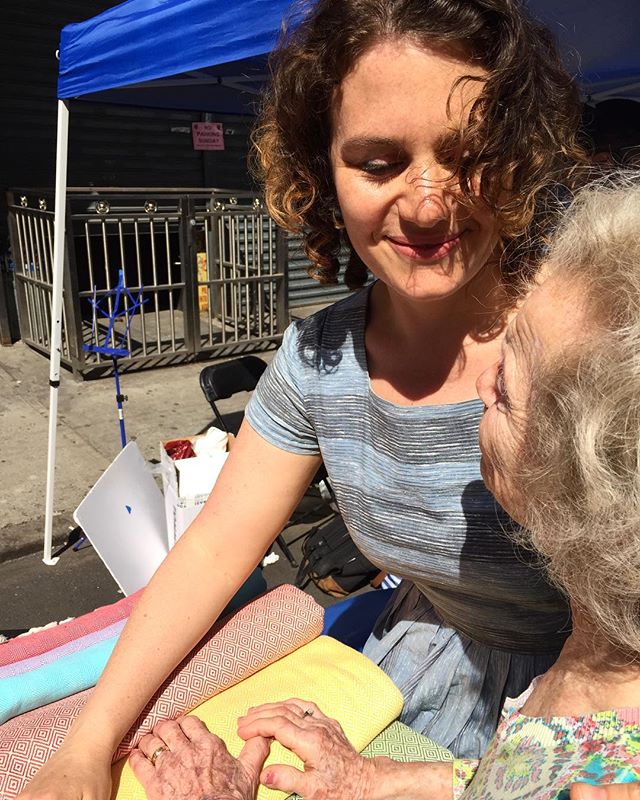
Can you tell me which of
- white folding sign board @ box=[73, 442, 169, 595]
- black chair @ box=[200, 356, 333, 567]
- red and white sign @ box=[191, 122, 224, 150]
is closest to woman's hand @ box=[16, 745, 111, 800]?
white folding sign board @ box=[73, 442, 169, 595]

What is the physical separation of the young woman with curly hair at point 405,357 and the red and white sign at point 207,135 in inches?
257

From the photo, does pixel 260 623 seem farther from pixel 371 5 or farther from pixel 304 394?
pixel 371 5

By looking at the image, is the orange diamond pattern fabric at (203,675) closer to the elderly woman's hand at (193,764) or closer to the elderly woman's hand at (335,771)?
the elderly woman's hand at (193,764)

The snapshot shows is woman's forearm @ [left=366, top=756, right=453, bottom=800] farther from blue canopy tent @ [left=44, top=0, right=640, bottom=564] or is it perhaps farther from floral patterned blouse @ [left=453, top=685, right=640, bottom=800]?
blue canopy tent @ [left=44, top=0, right=640, bottom=564]

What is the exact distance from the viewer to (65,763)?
111cm

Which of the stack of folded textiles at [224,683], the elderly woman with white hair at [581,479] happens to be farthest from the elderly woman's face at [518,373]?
the stack of folded textiles at [224,683]

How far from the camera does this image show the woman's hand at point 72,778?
1056mm

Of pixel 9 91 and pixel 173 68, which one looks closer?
pixel 173 68

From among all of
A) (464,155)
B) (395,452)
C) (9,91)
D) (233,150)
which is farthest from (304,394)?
(233,150)

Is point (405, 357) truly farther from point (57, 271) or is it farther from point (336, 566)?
point (57, 271)

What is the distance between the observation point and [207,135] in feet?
24.8

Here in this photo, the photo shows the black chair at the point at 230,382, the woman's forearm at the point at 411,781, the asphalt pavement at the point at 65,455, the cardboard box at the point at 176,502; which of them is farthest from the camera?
the black chair at the point at 230,382

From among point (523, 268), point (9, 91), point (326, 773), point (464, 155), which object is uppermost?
point (9, 91)

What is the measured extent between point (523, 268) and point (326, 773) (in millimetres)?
933
